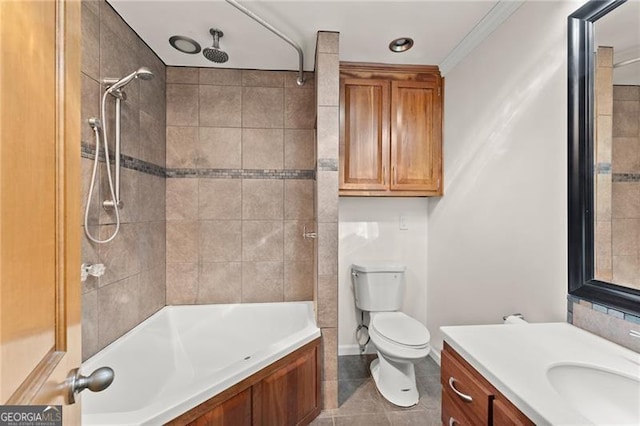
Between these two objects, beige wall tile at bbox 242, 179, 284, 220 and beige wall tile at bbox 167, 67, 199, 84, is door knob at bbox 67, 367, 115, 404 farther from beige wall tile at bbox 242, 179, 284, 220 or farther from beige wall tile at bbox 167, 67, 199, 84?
beige wall tile at bbox 167, 67, 199, 84

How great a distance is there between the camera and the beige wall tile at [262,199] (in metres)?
2.49

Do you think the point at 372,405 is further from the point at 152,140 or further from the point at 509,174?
the point at 152,140

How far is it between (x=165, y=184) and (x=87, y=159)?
0.88 metres

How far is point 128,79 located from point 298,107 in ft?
4.14

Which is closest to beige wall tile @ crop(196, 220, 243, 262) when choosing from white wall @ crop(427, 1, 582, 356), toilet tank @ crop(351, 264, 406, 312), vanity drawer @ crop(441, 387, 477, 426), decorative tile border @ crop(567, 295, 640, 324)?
toilet tank @ crop(351, 264, 406, 312)

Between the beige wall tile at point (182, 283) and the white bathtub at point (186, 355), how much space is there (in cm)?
9

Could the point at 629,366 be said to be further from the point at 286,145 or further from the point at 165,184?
the point at 165,184

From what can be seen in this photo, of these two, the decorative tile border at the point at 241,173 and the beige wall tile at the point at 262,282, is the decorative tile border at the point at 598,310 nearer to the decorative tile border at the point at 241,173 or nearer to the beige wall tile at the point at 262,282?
the decorative tile border at the point at 241,173

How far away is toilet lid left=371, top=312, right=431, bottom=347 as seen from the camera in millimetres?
1989

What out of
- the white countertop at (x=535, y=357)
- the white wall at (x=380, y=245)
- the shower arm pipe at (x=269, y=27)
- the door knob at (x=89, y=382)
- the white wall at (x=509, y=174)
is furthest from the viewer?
the white wall at (x=380, y=245)

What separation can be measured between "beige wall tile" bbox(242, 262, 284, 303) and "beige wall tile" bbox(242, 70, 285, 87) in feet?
4.78

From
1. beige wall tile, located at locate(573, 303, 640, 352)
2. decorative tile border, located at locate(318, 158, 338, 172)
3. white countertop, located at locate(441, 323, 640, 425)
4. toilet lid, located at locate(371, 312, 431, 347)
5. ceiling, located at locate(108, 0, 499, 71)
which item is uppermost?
ceiling, located at locate(108, 0, 499, 71)

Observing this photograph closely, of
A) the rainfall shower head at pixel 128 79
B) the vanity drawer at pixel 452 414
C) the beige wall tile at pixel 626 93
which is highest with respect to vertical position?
the rainfall shower head at pixel 128 79

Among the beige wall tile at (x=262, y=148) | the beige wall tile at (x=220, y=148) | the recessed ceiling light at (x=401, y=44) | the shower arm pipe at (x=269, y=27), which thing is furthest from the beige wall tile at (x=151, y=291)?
the recessed ceiling light at (x=401, y=44)
